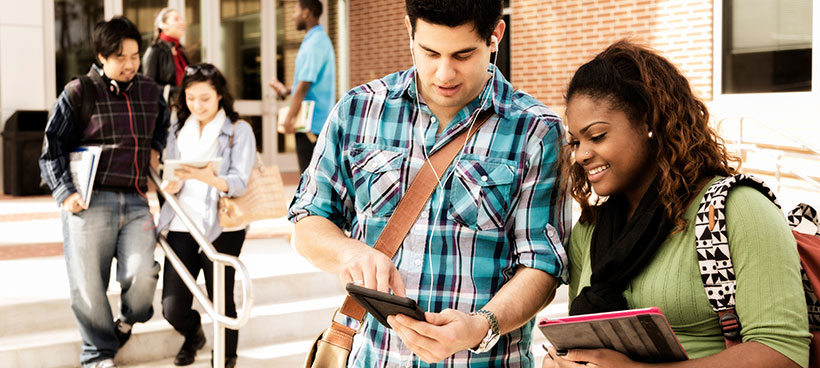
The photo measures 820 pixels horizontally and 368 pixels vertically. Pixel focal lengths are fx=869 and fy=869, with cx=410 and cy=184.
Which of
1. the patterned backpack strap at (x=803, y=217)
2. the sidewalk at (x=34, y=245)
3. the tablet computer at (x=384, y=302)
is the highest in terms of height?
the patterned backpack strap at (x=803, y=217)

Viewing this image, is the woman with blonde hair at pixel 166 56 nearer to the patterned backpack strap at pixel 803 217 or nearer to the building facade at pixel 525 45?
the building facade at pixel 525 45

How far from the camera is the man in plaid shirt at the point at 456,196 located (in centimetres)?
207

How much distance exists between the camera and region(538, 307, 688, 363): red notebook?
5.75 feet

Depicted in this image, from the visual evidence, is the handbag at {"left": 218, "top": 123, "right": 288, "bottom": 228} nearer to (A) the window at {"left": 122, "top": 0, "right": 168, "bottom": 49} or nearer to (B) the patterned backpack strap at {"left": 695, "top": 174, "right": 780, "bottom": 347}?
(B) the patterned backpack strap at {"left": 695, "top": 174, "right": 780, "bottom": 347}

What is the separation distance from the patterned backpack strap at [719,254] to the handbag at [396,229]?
23.2 inches

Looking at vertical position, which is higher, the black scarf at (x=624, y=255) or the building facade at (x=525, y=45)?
the building facade at (x=525, y=45)

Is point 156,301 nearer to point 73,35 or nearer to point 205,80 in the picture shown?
point 205,80

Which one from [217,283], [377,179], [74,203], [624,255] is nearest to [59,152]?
[74,203]

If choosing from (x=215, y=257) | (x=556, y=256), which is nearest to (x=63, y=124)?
(x=215, y=257)

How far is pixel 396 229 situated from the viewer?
2.11 m

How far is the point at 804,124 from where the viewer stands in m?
10.3

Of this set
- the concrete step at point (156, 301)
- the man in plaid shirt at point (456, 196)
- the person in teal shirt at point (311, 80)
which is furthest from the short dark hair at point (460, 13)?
the person in teal shirt at point (311, 80)

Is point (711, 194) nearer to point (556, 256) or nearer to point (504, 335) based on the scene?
point (556, 256)

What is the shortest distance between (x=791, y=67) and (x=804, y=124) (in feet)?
2.82
